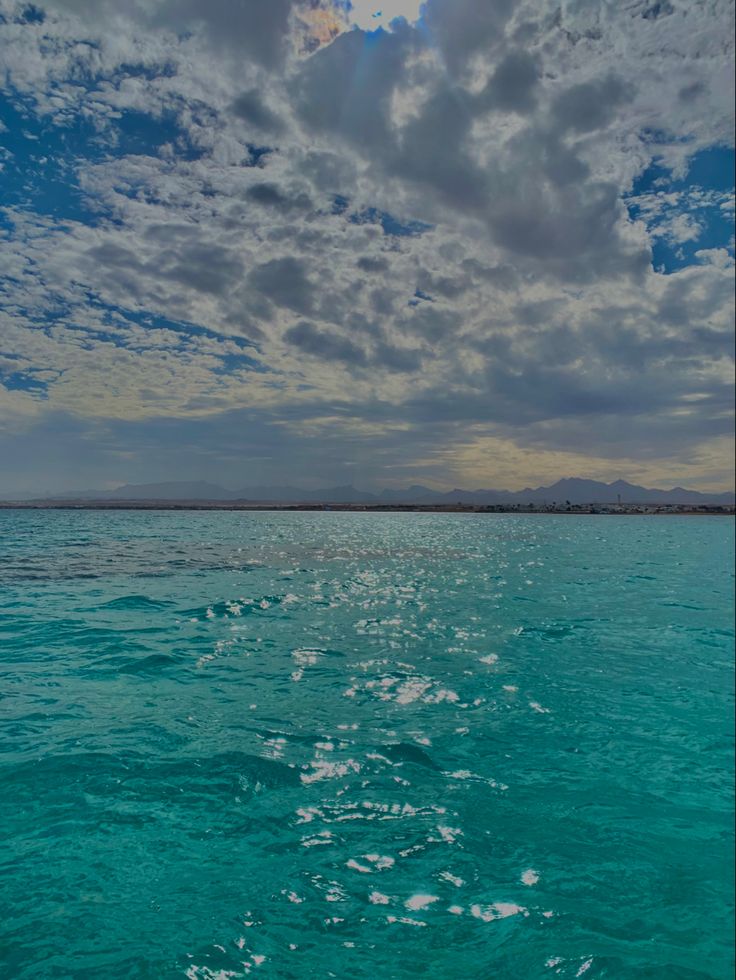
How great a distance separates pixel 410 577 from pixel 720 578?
2371 cm

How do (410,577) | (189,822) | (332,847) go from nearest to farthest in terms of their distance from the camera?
(332,847) < (189,822) < (410,577)

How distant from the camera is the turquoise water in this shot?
5535 millimetres

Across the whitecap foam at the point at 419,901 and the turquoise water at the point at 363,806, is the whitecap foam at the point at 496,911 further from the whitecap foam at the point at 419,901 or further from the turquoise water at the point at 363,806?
the whitecap foam at the point at 419,901

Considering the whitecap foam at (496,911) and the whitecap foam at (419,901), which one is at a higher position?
the whitecap foam at (419,901)

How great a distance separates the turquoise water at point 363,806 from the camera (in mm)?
5535

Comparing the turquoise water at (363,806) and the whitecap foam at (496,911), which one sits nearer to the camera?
the turquoise water at (363,806)

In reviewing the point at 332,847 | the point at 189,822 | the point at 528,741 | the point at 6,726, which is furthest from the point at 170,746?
the point at 528,741

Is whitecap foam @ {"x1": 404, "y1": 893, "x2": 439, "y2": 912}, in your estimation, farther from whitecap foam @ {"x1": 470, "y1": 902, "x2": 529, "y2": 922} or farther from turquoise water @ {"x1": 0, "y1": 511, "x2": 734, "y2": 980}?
whitecap foam @ {"x1": 470, "y1": 902, "x2": 529, "y2": 922}

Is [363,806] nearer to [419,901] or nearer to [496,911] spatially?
[419,901]

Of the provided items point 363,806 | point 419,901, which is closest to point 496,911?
point 419,901

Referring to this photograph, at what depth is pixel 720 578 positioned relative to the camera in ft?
135

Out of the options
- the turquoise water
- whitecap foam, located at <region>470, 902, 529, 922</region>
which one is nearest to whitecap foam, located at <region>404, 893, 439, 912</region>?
the turquoise water

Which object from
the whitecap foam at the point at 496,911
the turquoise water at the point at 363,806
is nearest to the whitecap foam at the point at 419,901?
the turquoise water at the point at 363,806

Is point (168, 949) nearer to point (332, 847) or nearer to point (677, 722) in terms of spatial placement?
point (332, 847)
